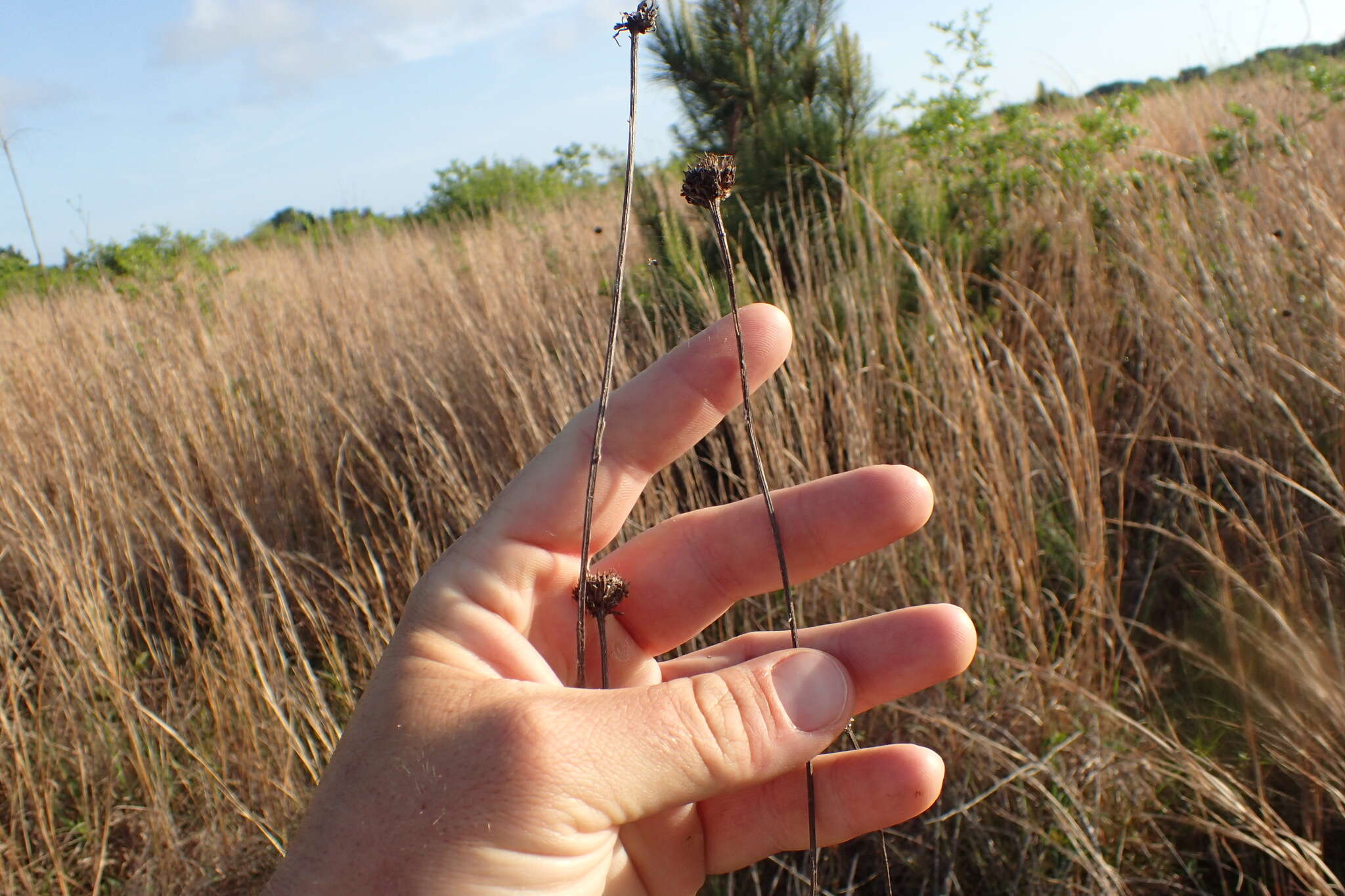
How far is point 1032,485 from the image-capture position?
111 inches

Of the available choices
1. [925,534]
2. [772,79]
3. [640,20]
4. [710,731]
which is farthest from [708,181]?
[772,79]

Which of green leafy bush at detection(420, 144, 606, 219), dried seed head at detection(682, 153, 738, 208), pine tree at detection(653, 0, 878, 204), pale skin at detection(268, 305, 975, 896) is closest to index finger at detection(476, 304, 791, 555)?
pale skin at detection(268, 305, 975, 896)

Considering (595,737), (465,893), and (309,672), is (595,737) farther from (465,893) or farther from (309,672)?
(309,672)

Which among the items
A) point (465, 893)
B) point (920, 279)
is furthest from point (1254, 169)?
point (465, 893)

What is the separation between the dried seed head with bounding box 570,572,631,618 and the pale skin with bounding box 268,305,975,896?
0.40 ft

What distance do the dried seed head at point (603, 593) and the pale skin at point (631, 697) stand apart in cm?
12

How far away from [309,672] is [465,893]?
128 centimetres

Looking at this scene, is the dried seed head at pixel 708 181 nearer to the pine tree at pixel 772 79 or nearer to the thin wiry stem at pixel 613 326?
the thin wiry stem at pixel 613 326

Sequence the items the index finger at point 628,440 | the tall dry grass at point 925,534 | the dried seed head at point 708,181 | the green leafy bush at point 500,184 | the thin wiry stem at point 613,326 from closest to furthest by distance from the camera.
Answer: the thin wiry stem at point 613,326
the dried seed head at point 708,181
the index finger at point 628,440
the tall dry grass at point 925,534
the green leafy bush at point 500,184

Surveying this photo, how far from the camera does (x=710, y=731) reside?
3.20ft

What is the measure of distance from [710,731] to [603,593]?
0.21 metres

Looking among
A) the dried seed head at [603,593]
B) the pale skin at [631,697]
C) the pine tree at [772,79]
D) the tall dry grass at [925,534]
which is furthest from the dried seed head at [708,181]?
the pine tree at [772,79]

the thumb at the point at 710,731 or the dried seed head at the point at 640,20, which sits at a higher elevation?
the dried seed head at the point at 640,20

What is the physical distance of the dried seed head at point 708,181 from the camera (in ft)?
2.87
